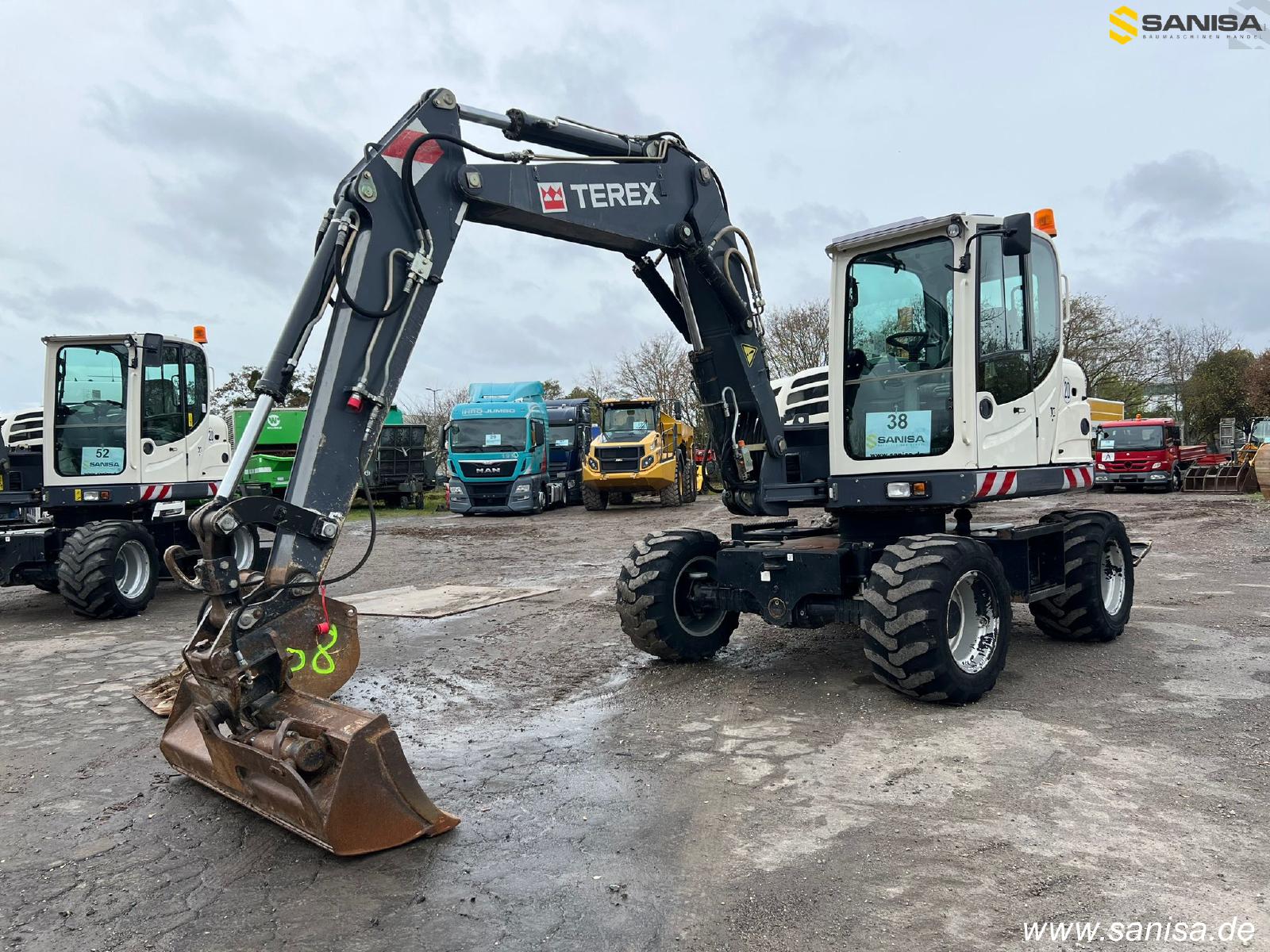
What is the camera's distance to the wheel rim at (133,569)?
33.4ft

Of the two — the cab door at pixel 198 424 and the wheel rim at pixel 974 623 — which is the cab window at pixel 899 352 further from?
the cab door at pixel 198 424

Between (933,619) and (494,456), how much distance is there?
778 inches

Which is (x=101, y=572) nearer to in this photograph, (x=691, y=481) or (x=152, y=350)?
(x=152, y=350)

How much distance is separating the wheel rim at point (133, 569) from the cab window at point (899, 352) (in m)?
7.85

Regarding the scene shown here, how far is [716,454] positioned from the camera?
7387mm

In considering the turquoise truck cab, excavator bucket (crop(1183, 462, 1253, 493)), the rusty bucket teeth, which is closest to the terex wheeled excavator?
the rusty bucket teeth

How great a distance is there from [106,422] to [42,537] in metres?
1.48

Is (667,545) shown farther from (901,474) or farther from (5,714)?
(5,714)


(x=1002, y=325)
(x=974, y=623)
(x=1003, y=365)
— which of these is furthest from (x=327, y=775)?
(x=1002, y=325)

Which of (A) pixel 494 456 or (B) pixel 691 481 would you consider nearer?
(A) pixel 494 456

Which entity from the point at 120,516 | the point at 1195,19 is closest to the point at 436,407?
the point at 120,516

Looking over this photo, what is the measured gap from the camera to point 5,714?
6.40 metres

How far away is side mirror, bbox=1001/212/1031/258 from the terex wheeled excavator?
2 centimetres

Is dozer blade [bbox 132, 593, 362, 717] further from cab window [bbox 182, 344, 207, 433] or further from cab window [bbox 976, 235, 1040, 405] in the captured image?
cab window [bbox 182, 344, 207, 433]
